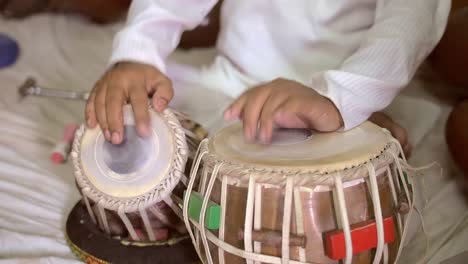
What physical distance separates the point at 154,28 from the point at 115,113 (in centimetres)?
24

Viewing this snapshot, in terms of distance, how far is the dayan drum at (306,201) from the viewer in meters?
0.65

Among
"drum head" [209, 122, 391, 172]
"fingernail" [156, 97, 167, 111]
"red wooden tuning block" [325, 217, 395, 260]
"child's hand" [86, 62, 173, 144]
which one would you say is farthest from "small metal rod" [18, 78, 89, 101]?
"red wooden tuning block" [325, 217, 395, 260]

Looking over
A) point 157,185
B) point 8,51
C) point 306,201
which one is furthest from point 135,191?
point 8,51

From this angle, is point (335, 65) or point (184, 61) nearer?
point (335, 65)

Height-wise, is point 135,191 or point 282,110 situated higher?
point 282,110

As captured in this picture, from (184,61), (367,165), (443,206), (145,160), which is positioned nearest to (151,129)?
(145,160)

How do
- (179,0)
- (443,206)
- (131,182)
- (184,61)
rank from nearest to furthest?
1. (131,182)
2. (443,206)
3. (179,0)
4. (184,61)

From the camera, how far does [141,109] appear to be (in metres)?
0.83

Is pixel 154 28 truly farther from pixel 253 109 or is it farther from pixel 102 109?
pixel 253 109

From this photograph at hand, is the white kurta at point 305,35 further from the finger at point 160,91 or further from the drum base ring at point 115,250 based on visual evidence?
the drum base ring at point 115,250

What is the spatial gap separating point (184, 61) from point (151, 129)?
0.67 meters

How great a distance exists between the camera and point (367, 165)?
656 millimetres

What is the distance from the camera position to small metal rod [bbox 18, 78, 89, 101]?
1.25 m

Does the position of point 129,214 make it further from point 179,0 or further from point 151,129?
point 179,0
